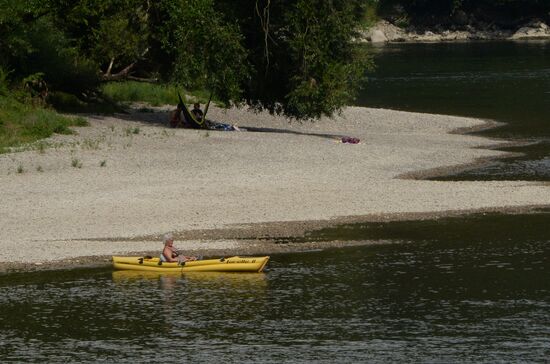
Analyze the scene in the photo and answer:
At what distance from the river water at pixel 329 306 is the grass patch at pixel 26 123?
15471 mm

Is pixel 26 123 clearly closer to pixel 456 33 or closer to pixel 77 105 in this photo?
pixel 77 105

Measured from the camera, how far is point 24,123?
4562cm

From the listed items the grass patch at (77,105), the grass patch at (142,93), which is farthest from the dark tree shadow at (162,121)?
the grass patch at (142,93)

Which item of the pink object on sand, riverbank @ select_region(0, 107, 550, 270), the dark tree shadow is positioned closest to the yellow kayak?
riverbank @ select_region(0, 107, 550, 270)

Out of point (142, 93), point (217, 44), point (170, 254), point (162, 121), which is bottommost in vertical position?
point (170, 254)

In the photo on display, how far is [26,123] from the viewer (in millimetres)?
45688

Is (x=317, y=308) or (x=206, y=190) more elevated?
(x=206, y=190)

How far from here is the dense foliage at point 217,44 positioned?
158 ft

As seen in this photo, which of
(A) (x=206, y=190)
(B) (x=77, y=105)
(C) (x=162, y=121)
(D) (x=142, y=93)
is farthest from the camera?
(D) (x=142, y=93)

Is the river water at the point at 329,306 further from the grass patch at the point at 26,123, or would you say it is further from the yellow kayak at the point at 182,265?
the grass patch at the point at 26,123

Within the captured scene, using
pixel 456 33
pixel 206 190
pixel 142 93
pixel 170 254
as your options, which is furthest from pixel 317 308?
pixel 456 33

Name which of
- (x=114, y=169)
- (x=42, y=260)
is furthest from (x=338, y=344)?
(x=114, y=169)

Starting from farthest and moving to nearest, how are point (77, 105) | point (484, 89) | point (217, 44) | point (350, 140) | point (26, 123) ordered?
point (484, 89) < point (77, 105) < point (350, 140) < point (217, 44) < point (26, 123)

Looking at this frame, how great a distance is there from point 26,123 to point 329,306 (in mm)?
23202
